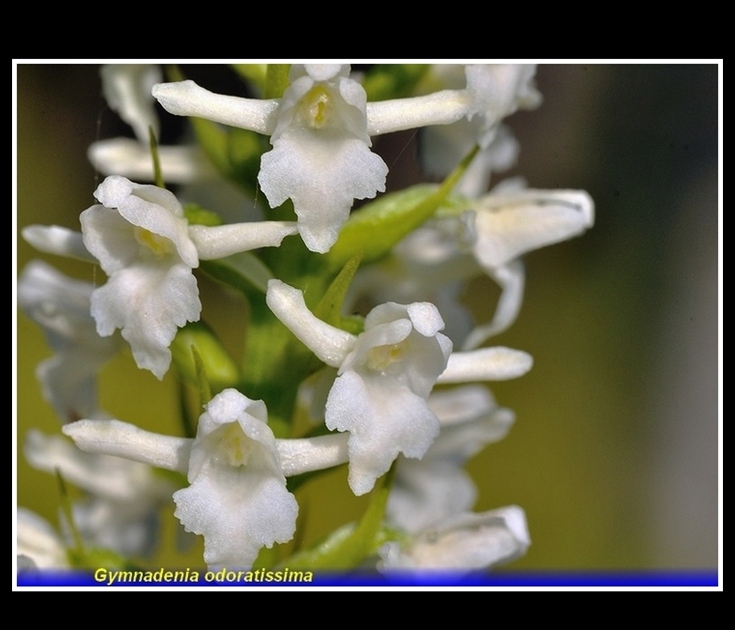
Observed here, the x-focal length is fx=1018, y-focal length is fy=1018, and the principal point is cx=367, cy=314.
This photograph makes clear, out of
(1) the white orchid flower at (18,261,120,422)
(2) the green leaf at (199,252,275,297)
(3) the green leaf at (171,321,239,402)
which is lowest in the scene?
(3) the green leaf at (171,321,239,402)

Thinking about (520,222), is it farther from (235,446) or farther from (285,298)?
(235,446)

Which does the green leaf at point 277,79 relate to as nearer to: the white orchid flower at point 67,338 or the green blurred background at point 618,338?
the white orchid flower at point 67,338

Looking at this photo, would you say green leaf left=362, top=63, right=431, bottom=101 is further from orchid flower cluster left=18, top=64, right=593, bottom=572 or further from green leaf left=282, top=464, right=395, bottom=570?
green leaf left=282, top=464, right=395, bottom=570

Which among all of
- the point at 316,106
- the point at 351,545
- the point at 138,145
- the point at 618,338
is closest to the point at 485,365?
the point at 351,545

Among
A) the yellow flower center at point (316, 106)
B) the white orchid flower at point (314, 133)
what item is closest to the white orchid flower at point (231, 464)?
the white orchid flower at point (314, 133)

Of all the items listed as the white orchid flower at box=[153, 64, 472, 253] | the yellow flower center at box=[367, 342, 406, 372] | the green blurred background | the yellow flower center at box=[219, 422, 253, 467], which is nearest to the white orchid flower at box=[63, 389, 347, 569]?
the yellow flower center at box=[219, 422, 253, 467]

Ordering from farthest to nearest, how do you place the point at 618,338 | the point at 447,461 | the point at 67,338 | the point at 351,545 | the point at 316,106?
the point at 618,338, the point at 447,461, the point at 67,338, the point at 351,545, the point at 316,106
